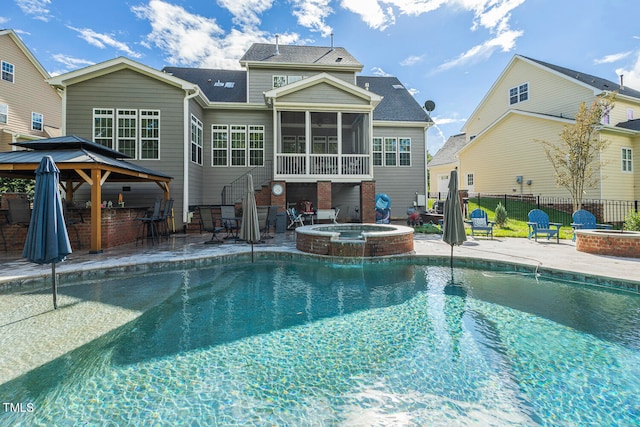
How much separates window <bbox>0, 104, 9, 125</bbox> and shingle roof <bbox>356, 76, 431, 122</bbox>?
21.5m

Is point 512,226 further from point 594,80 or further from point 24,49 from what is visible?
point 24,49

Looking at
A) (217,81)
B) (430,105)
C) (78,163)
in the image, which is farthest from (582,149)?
(78,163)

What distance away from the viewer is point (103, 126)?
41.0ft

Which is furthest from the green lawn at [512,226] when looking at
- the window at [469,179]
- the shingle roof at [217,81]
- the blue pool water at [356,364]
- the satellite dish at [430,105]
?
the shingle roof at [217,81]

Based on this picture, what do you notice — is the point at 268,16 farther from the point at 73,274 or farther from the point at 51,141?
the point at 73,274

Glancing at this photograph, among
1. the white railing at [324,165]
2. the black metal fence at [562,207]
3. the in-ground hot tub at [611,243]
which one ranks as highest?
the white railing at [324,165]

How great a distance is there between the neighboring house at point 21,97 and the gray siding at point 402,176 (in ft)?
67.9

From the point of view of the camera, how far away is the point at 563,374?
3.05 meters

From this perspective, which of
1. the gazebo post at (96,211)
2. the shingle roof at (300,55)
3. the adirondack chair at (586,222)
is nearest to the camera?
the gazebo post at (96,211)

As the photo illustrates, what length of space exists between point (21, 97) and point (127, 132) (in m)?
12.8

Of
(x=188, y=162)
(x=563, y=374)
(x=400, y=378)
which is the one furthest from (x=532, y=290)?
(x=188, y=162)

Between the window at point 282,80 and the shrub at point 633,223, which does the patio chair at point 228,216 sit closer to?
the window at point 282,80

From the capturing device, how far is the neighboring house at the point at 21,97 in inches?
687

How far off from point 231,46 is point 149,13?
6.80 m
